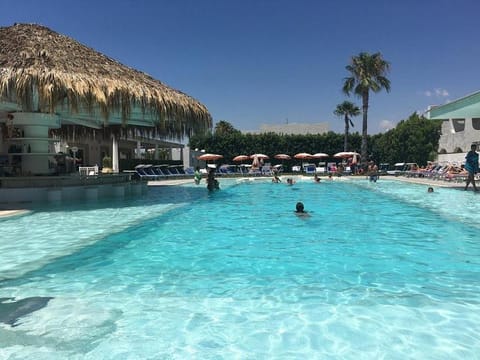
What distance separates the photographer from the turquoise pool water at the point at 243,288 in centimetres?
329

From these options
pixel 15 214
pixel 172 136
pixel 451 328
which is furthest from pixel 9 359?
pixel 172 136

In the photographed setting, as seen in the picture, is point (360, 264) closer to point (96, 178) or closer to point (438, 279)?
point (438, 279)

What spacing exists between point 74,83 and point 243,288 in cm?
926

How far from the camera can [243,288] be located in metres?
4.71

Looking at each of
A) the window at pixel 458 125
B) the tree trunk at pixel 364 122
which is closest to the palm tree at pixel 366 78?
the tree trunk at pixel 364 122

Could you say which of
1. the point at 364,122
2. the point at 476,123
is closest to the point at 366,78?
the point at 364,122

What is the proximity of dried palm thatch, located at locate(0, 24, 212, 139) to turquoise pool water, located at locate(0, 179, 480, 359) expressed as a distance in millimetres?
4085

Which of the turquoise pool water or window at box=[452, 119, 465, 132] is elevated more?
window at box=[452, 119, 465, 132]

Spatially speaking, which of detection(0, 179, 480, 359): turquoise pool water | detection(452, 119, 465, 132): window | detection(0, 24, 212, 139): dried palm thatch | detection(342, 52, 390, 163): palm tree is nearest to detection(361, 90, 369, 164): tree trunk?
detection(342, 52, 390, 163): palm tree

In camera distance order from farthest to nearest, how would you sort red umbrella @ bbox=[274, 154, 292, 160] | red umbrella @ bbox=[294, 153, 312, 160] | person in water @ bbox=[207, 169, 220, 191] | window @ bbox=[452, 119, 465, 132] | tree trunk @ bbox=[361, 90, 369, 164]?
red umbrella @ bbox=[274, 154, 292, 160], red umbrella @ bbox=[294, 153, 312, 160], window @ bbox=[452, 119, 465, 132], tree trunk @ bbox=[361, 90, 369, 164], person in water @ bbox=[207, 169, 220, 191]

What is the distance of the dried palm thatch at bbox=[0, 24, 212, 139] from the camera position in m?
11.4

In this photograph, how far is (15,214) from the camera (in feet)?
32.3

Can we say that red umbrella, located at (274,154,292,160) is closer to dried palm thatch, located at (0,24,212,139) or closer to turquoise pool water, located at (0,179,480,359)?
dried palm thatch, located at (0,24,212,139)

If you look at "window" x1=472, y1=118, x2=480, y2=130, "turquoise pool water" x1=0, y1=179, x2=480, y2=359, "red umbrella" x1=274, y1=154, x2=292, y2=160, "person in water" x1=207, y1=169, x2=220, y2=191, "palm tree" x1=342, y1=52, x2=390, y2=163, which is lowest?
"turquoise pool water" x1=0, y1=179, x2=480, y2=359
